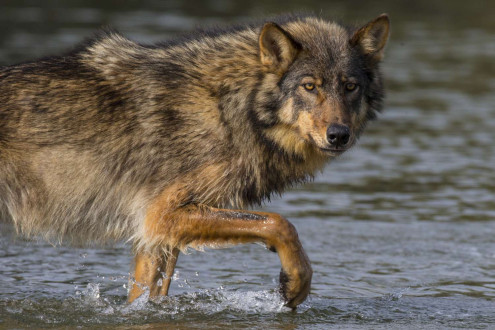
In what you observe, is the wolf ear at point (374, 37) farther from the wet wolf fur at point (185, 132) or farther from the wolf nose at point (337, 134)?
the wolf nose at point (337, 134)

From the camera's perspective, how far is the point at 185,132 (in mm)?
6754

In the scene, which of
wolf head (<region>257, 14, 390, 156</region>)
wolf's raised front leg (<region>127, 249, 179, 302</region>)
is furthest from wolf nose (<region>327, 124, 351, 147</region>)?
wolf's raised front leg (<region>127, 249, 179, 302</region>)

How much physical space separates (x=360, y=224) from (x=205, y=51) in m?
3.35

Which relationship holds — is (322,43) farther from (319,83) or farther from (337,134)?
(337,134)

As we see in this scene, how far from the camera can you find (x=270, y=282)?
798 centimetres

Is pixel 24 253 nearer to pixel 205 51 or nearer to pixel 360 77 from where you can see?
pixel 205 51

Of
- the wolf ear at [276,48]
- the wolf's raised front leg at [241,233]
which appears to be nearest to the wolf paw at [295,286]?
the wolf's raised front leg at [241,233]

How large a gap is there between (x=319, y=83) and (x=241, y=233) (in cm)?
117

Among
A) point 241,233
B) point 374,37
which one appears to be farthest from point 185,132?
point 374,37

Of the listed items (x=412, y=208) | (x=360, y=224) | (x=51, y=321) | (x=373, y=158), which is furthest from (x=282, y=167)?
(x=373, y=158)

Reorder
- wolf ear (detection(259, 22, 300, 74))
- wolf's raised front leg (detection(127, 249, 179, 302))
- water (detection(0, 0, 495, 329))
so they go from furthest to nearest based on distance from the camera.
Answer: wolf's raised front leg (detection(127, 249, 179, 302)), water (detection(0, 0, 495, 329)), wolf ear (detection(259, 22, 300, 74))

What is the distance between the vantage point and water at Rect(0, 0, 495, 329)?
6969 millimetres

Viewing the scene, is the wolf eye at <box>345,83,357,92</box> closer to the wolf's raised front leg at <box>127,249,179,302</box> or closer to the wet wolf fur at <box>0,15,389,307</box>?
the wet wolf fur at <box>0,15,389,307</box>

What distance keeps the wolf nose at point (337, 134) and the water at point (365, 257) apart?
50.2 inches
